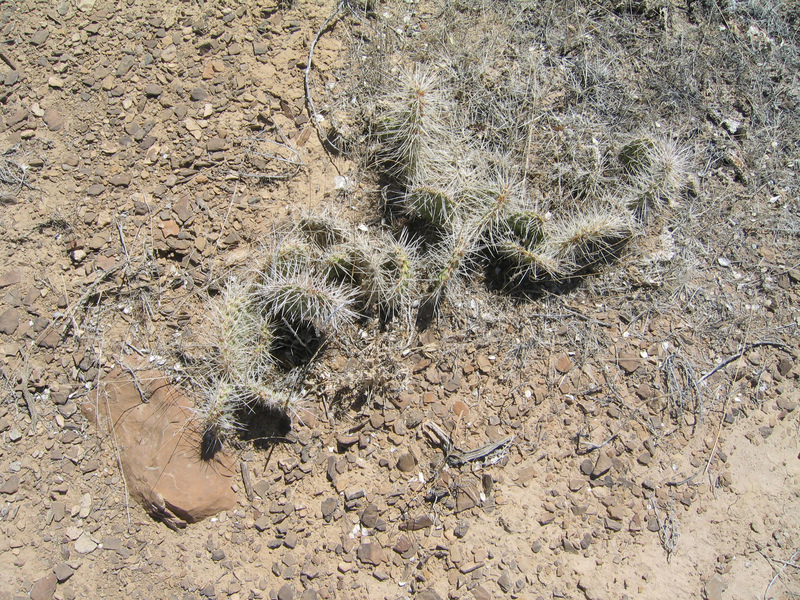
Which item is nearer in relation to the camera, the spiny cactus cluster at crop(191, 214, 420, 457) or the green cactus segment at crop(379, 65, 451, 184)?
the spiny cactus cluster at crop(191, 214, 420, 457)

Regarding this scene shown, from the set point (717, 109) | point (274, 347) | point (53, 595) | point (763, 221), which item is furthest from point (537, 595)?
point (717, 109)

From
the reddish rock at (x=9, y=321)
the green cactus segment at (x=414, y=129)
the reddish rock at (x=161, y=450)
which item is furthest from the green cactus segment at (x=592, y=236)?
the reddish rock at (x=9, y=321)

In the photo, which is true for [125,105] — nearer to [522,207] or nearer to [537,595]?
[522,207]

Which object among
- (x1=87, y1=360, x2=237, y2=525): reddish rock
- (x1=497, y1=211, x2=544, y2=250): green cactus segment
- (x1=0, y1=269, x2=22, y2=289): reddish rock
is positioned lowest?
(x1=87, y1=360, x2=237, y2=525): reddish rock

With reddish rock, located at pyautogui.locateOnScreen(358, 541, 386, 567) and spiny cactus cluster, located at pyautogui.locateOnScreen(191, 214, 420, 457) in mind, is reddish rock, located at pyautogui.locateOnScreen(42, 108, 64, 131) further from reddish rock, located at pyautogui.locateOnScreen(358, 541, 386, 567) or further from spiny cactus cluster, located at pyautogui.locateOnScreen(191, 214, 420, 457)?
reddish rock, located at pyautogui.locateOnScreen(358, 541, 386, 567)

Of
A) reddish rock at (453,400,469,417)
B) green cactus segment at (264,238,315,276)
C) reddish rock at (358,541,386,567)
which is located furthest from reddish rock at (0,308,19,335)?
reddish rock at (453,400,469,417)

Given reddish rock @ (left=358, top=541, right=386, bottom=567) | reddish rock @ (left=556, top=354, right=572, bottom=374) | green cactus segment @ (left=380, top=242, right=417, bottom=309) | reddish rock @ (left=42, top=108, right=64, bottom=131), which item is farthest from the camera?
reddish rock @ (left=42, top=108, right=64, bottom=131)

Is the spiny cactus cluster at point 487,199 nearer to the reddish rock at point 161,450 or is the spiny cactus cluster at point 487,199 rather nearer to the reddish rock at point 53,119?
the reddish rock at point 161,450
